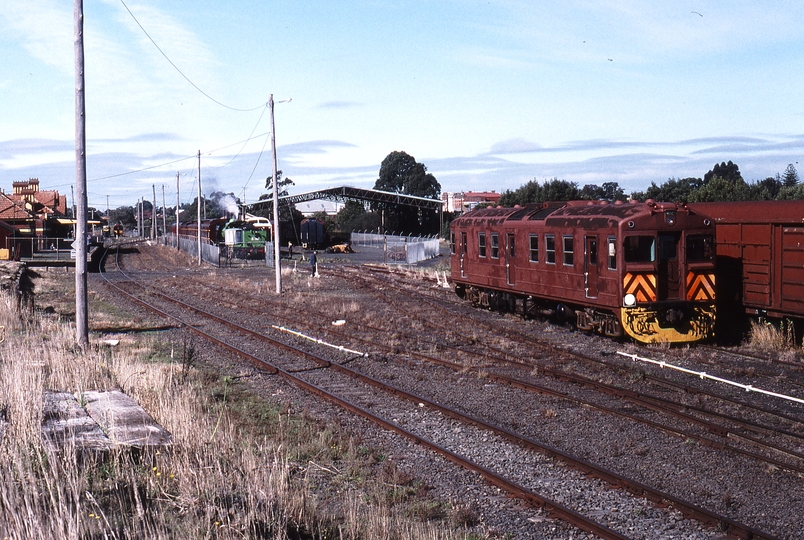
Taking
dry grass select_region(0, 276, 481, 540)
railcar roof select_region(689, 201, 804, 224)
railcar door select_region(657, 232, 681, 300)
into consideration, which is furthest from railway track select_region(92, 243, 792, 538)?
railcar roof select_region(689, 201, 804, 224)

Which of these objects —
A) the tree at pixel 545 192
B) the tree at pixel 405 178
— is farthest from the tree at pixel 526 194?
the tree at pixel 405 178

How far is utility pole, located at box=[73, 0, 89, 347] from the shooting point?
15164 millimetres

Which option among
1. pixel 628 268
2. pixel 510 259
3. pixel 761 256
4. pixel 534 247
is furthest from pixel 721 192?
pixel 628 268

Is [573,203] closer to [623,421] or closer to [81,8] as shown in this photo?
[623,421]

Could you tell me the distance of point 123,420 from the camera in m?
8.62

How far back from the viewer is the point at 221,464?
7.58m

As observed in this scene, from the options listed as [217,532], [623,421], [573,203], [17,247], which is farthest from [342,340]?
[17,247]

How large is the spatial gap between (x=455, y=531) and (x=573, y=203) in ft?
44.0

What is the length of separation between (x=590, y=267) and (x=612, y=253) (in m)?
0.83

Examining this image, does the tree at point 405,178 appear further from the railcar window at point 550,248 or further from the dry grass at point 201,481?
the dry grass at point 201,481

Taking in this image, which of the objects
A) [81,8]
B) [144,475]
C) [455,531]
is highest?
[81,8]

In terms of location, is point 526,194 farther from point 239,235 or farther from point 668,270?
point 668,270

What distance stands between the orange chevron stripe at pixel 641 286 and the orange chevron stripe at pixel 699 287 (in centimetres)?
86

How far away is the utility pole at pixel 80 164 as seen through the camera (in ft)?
49.8
